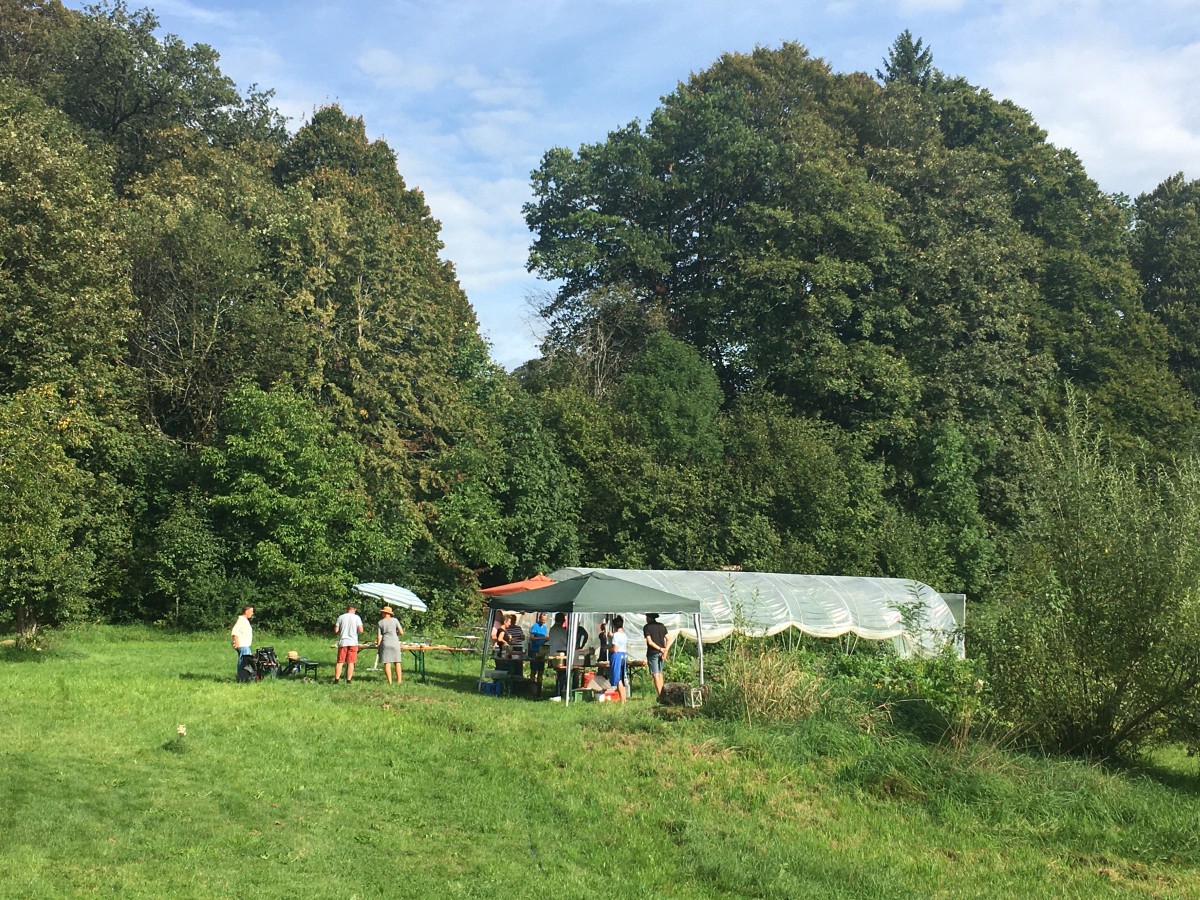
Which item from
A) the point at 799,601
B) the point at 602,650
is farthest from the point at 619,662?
the point at 799,601

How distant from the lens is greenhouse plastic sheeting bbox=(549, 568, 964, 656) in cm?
2633

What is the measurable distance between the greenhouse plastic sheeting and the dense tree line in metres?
6.81

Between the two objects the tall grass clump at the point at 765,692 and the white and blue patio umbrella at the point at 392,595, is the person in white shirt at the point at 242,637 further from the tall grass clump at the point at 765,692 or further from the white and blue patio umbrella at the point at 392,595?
the tall grass clump at the point at 765,692

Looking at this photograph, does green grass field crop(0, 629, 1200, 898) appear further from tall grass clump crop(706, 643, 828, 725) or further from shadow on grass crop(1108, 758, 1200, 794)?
tall grass clump crop(706, 643, 828, 725)

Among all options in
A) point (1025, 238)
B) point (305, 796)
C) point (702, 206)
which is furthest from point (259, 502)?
point (1025, 238)

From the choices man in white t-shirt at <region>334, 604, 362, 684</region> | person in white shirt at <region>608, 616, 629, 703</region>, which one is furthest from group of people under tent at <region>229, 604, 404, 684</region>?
person in white shirt at <region>608, 616, 629, 703</region>

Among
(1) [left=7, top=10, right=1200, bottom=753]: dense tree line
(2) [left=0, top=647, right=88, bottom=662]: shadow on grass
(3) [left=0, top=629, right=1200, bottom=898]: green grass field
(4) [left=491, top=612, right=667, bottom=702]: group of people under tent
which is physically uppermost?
(1) [left=7, top=10, right=1200, bottom=753]: dense tree line

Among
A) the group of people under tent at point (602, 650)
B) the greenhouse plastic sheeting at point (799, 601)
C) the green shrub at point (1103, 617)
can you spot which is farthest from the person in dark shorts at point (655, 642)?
the green shrub at point (1103, 617)

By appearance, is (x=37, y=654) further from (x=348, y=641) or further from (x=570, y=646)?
(x=570, y=646)

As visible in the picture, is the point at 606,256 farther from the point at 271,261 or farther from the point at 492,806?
the point at 492,806

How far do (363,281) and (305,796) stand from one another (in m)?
24.4

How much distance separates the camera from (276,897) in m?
8.22

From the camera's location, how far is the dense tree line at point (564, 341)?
28422 mm

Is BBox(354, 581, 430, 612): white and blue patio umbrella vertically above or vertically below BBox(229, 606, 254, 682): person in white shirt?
above
